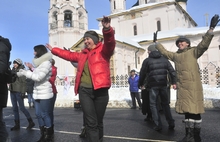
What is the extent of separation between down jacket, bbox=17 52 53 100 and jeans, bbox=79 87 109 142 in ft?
4.65

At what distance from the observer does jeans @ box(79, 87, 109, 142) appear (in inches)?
125

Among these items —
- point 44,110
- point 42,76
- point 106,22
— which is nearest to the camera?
point 106,22

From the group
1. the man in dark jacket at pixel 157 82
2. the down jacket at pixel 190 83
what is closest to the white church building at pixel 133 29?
the man in dark jacket at pixel 157 82

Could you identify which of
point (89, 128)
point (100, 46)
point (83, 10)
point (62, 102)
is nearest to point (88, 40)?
point (100, 46)

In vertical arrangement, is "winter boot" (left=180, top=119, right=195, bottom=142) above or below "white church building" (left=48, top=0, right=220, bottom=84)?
below

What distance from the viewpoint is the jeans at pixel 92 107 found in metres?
3.17

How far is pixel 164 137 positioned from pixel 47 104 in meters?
2.37

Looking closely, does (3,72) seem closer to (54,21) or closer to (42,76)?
(42,76)

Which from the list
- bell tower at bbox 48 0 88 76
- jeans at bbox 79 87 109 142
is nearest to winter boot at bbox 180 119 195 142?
jeans at bbox 79 87 109 142

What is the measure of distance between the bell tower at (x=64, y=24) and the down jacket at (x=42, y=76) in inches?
1540

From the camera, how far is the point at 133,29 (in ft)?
127

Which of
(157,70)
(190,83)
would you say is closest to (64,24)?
(157,70)

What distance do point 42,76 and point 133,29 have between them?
3548cm

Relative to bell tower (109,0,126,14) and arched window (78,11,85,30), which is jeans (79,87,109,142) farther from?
arched window (78,11,85,30)
